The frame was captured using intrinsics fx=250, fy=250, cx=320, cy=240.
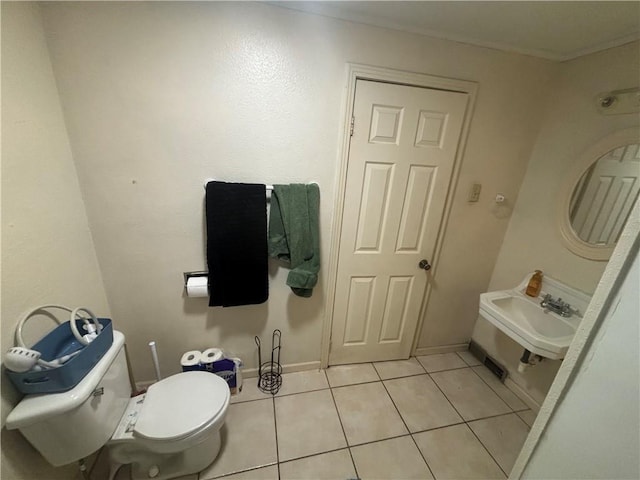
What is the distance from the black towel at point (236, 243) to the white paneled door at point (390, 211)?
51cm

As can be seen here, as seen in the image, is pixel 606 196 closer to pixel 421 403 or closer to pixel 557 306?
pixel 557 306

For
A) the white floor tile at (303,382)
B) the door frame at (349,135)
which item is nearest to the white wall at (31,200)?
Answer: the white floor tile at (303,382)

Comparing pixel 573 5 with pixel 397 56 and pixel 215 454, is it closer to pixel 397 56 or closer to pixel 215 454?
pixel 397 56

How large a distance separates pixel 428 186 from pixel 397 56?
74 cm

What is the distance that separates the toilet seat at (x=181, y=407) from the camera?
106 centimetres

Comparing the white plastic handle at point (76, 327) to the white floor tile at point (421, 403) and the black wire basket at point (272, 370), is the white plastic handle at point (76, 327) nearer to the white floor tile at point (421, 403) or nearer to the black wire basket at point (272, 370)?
the black wire basket at point (272, 370)

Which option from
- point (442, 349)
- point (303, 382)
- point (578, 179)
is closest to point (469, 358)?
point (442, 349)

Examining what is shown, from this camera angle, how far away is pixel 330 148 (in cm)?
141

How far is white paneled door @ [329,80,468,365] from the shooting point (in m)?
1.42

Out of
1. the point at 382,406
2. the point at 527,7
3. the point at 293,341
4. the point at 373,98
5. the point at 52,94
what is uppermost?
the point at 527,7

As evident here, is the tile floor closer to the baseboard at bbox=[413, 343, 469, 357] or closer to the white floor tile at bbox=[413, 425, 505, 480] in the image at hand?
the white floor tile at bbox=[413, 425, 505, 480]

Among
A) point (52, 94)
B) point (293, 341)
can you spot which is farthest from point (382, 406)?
point (52, 94)

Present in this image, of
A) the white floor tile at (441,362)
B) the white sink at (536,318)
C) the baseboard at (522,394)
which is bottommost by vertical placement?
the white floor tile at (441,362)

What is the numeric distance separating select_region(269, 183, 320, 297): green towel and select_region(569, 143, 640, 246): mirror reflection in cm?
155
